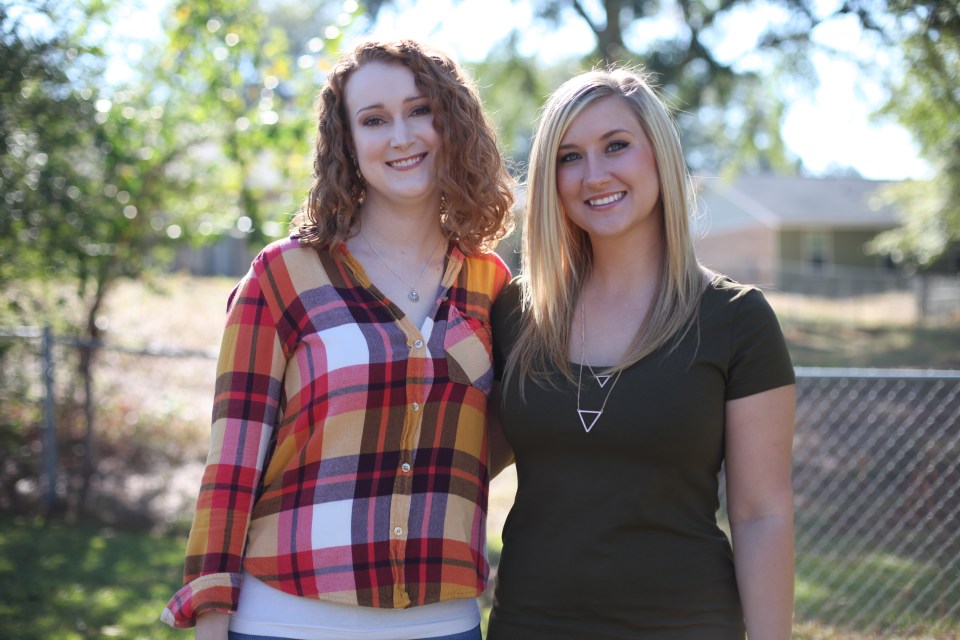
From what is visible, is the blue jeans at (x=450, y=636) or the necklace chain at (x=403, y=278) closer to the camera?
the blue jeans at (x=450, y=636)

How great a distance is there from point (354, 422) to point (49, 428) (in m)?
5.72

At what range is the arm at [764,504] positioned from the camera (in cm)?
218

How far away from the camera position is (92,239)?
7246 mm

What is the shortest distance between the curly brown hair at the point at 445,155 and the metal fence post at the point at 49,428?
17.1ft

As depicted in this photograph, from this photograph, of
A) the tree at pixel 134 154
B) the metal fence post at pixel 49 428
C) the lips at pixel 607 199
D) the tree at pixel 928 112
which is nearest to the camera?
the lips at pixel 607 199

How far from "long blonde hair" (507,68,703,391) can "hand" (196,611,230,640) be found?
3.08 feet

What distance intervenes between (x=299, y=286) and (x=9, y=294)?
6105mm

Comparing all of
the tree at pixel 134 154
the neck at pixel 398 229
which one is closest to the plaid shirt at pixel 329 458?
the neck at pixel 398 229

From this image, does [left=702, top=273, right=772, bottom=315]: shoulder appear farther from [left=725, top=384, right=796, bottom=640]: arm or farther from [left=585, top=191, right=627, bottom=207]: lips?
[left=585, top=191, right=627, bottom=207]: lips

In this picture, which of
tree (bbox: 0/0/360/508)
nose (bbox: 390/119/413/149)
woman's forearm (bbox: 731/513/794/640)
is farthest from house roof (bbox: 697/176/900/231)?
woman's forearm (bbox: 731/513/794/640)

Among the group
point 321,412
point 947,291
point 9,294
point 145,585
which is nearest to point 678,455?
point 321,412

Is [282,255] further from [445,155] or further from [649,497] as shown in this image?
[649,497]

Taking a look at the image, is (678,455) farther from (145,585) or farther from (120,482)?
(120,482)

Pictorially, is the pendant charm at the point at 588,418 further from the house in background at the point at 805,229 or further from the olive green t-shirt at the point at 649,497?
the house in background at the point at 805,229
